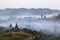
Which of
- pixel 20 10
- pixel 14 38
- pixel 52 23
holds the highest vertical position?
pixel 20 10

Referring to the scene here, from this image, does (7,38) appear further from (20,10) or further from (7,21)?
(20,10)

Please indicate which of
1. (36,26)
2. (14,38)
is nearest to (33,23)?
(36,26)

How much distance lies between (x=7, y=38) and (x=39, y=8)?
49cm

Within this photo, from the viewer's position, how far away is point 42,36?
164cm

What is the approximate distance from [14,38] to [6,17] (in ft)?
0.87

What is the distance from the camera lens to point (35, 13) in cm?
174

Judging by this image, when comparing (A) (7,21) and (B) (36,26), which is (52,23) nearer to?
(B) (36,26)

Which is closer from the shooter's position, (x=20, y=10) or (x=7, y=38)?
(x=7, y=38)

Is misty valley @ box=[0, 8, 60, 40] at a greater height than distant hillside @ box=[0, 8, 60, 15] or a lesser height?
lesser

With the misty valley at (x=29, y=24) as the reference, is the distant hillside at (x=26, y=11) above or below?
above

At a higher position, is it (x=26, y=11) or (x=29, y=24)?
(x=26, y=11)
